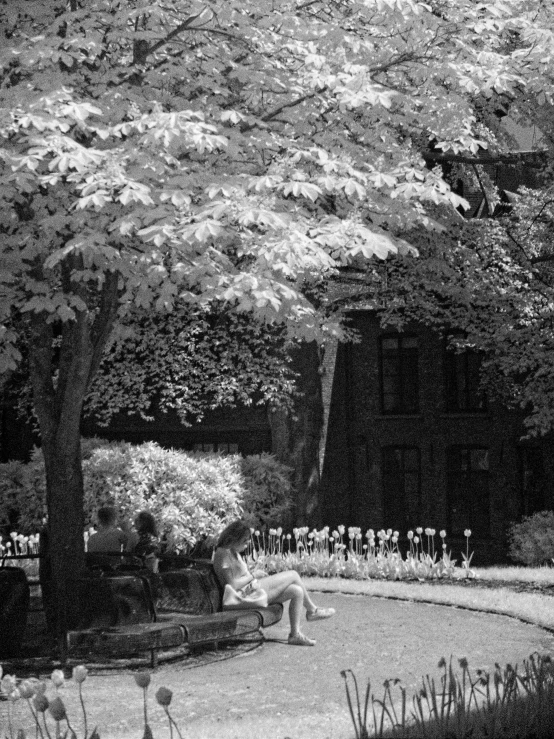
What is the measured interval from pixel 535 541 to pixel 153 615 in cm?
1217

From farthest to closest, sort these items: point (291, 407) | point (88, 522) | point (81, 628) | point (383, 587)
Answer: point (291, 407) → point (88, 522) → point (383, 587) → point (81, 628)

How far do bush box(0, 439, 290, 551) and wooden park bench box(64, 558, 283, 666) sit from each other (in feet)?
23.7

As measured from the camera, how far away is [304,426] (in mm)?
22781

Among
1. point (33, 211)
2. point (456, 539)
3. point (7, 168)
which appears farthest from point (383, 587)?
point (456, 539)

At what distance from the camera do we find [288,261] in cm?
825

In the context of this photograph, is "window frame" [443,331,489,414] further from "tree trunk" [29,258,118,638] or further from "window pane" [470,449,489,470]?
"tree trunk" [29,258,118,638]

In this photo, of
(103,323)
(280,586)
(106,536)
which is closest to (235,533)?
(280,586)

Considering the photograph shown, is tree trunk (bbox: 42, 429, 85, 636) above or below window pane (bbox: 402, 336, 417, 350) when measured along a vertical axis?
below

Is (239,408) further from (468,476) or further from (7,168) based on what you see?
(7,168)

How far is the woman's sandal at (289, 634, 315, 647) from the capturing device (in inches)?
399

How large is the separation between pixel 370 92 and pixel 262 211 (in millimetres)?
1623

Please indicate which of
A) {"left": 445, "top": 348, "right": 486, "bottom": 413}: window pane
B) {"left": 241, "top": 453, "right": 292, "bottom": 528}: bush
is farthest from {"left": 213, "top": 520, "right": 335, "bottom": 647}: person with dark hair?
{"left": 445, "top": 348, "right": 486, "bottom": 413}: window pane

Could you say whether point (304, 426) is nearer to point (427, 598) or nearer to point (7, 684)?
point (427, 598)

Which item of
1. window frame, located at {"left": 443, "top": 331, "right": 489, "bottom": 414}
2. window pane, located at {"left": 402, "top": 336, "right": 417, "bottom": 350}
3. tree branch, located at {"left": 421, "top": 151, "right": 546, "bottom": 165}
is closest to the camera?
tree branch, located at {"left": 421, "top": 151, "right": 546, "bottom": 165}
